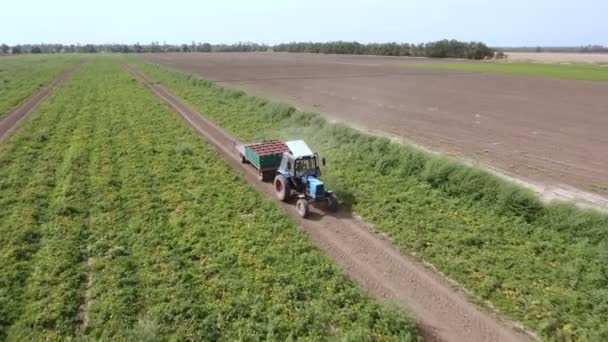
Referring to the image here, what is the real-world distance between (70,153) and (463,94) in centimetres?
3837

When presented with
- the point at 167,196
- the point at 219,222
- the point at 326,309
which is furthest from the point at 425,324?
the point at 167,196

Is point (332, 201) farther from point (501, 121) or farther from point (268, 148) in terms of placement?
point (501, 121)

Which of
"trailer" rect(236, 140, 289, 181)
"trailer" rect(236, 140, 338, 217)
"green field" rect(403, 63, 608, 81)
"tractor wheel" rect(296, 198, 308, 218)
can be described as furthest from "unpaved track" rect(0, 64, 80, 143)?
"green field" rect(403, 63, 608, 81)

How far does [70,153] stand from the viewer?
18344mm

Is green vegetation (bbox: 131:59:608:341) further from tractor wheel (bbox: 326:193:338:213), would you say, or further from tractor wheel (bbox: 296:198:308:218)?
tractor wheel (bbox: 296:198:308:218)

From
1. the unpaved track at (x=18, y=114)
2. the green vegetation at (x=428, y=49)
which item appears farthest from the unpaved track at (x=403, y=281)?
the green vegetation at (x=428, y=49)

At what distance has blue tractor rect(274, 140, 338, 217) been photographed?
501 inches

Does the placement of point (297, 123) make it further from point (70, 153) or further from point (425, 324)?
point (425, 324)

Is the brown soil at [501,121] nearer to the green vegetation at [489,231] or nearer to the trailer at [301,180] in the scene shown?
the green vegetation at [489,231]

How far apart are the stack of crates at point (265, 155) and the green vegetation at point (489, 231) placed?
7.49 ft

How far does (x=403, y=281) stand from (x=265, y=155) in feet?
26.2

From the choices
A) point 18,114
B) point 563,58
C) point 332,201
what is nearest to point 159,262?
point 332,201

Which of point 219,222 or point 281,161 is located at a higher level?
point 281,161

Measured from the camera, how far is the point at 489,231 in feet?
37.1
